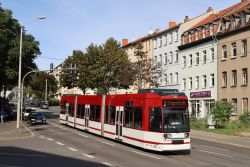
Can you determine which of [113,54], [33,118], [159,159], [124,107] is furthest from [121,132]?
[113,54]

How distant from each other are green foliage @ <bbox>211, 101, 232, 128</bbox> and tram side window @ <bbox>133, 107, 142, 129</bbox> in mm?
18929

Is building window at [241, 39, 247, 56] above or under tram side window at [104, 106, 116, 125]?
above

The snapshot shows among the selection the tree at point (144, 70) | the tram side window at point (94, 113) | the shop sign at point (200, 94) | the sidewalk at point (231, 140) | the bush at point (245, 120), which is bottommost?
the sidewalk at point (231, 140)

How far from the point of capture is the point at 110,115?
28.3 meters

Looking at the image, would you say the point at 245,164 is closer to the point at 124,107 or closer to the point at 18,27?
the point at 124,107

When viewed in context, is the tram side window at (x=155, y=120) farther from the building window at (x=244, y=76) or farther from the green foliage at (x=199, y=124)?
the building window at (x=244, y=76)

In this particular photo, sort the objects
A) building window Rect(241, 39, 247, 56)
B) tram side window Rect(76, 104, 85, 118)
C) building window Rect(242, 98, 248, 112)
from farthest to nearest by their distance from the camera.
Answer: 1. building window Rect(241, 39, 247, 56)
2. building window Rect(242, 98, 248, 112)
3. tram side window Rect(76, 104, 85, 118)

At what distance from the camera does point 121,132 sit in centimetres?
2597

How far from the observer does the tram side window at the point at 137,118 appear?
2307 cm

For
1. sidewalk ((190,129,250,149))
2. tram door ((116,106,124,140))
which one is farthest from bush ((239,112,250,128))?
tram door ((116,106,124,140))

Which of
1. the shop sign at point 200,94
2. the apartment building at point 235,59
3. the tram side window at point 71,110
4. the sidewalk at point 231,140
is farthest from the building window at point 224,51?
the tram side window at point 71,110

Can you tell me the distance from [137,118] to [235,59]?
30.4m

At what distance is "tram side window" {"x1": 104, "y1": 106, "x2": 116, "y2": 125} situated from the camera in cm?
2778

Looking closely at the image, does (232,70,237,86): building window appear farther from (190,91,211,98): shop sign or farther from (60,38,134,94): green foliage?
(60,38,134,94): green foliage
